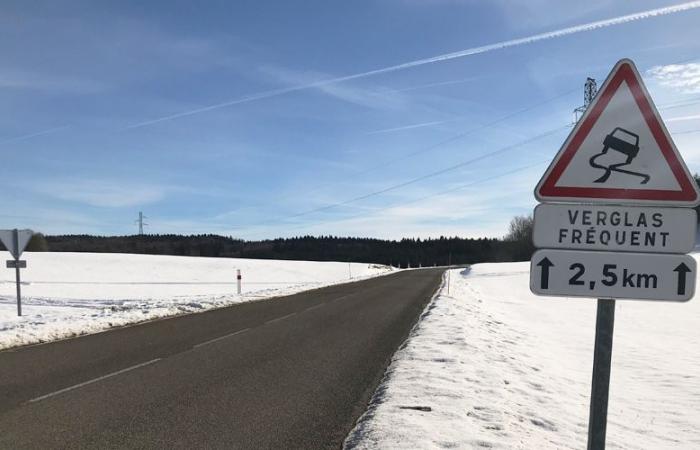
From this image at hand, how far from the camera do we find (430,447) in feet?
14.4

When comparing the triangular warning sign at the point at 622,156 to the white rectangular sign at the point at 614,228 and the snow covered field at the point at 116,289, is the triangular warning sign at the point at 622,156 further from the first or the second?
the snow covered field at the point at 116,289

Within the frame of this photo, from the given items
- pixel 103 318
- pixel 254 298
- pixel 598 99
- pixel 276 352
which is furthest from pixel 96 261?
pixel 598 99

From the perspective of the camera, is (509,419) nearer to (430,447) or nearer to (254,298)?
(430,447)

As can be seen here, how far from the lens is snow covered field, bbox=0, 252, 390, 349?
44.0 ft

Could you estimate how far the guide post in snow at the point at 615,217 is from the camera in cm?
265

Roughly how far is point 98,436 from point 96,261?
48.0 metres

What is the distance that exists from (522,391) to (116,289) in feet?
93.1

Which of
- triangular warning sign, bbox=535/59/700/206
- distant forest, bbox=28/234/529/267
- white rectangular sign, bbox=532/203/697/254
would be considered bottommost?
distant forest, bbox=28/234/529/267

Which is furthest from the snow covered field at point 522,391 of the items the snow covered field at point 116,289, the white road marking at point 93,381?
the snow covered field at point 116,289

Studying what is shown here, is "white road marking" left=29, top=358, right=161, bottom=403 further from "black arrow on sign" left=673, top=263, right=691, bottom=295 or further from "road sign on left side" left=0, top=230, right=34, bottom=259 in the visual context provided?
"road sign on left side" left=0, top=230, right=34, bottom=259

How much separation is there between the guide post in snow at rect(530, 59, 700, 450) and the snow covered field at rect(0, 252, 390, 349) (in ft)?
37.2

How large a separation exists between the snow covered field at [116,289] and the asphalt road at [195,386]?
173 centimetres

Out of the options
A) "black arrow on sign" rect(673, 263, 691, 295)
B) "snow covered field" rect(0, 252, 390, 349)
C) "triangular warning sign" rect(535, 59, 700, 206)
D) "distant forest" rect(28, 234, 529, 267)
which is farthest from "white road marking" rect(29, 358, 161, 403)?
"distant forest" rect(28, 234, 529, 267)

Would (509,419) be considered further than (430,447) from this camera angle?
Yes
